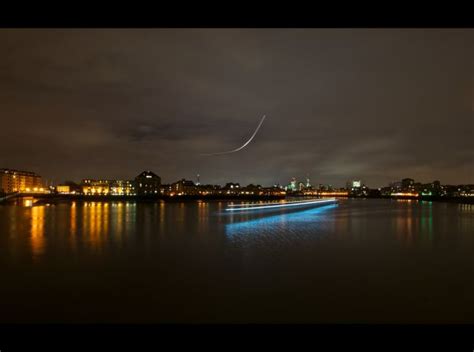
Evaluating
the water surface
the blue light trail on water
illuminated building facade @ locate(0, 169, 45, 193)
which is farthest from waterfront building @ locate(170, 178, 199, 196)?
the water surface

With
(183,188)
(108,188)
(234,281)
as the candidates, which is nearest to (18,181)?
(108,188)

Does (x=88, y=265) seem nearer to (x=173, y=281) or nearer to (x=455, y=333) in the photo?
(x=173, y=281)

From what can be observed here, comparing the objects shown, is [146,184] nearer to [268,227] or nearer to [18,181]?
[18,181]

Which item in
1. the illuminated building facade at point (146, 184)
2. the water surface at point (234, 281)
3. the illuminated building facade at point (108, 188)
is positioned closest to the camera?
the water surface at point (234, 281)

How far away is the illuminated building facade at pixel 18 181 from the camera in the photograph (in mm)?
122438

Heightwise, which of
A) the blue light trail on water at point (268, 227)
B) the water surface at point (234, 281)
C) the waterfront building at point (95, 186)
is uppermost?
the waterfront building at point (95, 186)

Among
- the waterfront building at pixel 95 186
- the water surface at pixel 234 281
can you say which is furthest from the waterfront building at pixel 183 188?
the water surface at pixel 234 281

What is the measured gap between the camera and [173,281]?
8.52 metres

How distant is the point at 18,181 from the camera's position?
13175 cm

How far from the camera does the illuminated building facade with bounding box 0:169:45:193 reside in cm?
12244

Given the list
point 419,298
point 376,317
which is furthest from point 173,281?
point 419,298

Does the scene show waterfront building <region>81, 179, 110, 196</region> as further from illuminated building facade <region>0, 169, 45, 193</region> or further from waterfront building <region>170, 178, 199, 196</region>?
waterfront building <region>170, 178, 199, 196</region>

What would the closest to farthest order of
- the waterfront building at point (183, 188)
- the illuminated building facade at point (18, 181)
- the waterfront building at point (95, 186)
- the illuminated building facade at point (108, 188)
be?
the illuminated building facade at point (18, 181) < the illuminated building facade at point (108, 188) < the waterfront building at point (95, 186) < the waterfront building at point (183, 188)

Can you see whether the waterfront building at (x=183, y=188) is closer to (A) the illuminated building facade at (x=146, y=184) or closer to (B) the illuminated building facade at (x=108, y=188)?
(A) the illuminated building facade at (x=146, y=184)
